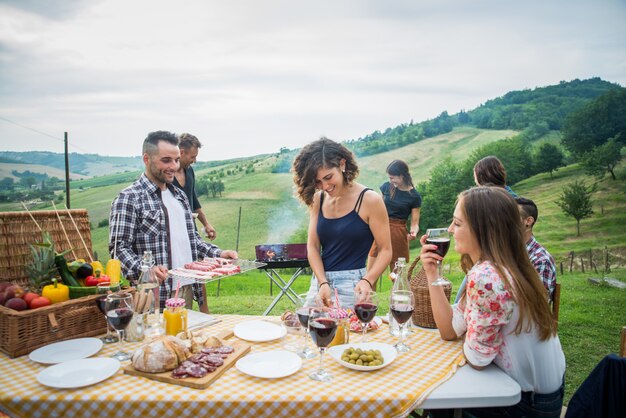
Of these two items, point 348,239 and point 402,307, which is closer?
point 402,307

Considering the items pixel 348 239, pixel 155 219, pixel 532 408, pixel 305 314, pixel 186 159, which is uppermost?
pixel 186 159

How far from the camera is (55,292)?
2018 mm

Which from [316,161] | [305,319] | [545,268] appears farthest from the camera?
[316,161]

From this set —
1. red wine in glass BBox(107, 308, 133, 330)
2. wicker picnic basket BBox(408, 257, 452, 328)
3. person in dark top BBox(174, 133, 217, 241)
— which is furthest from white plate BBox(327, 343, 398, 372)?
person in dark top BBox(174, 133, 217, 241)

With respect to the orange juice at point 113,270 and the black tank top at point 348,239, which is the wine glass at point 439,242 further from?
the orange juice at point 113,270

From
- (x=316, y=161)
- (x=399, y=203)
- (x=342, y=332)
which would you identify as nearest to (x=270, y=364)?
(x=342, y=332)

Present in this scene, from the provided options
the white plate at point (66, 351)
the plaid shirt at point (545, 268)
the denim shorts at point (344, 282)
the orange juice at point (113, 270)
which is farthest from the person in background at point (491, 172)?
the white plate at point (66, 351)

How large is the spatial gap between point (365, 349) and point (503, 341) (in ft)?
1.82

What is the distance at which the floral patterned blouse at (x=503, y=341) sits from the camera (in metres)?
1.67

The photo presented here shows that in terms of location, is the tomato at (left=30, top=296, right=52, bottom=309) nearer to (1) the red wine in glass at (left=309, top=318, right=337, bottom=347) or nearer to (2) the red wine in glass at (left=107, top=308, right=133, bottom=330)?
(2) the red wine in glass at (left=107, top=308, right=133, bottom=330)

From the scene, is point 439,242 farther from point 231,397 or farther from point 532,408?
point 231,397

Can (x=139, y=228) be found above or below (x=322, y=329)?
above

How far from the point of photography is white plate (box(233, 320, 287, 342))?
2.03 meters

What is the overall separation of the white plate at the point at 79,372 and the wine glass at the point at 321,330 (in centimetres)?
77
